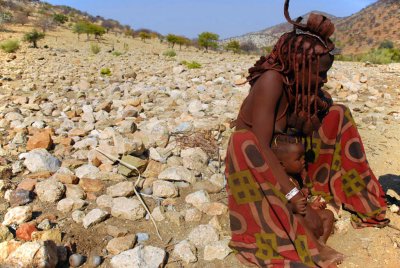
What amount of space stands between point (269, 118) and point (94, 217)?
129 cm

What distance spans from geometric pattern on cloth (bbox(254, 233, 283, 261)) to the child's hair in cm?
47

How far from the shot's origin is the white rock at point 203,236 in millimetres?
2547

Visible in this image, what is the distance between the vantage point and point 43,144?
367 cm

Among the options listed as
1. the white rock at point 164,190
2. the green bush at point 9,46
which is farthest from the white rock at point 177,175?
the green bush at point 9,46

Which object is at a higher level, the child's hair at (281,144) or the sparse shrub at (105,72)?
the child's hair at (281,144)

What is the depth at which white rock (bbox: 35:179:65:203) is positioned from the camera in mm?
2871

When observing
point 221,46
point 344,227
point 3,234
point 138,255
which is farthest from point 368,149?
point 221,46

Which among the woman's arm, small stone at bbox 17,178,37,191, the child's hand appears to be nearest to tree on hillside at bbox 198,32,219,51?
small stone at bbox 17,178,37,191

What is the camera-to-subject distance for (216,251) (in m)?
2.44

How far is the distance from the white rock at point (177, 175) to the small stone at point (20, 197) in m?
0.94

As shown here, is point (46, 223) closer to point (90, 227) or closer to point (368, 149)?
point (90, 227)

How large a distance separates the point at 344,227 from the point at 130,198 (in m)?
1.47

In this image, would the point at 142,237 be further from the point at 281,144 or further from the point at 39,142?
the point at 39,142

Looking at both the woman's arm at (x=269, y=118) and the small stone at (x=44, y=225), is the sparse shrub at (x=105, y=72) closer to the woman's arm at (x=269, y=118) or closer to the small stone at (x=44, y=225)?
the small stone at (x=44, y=225)
